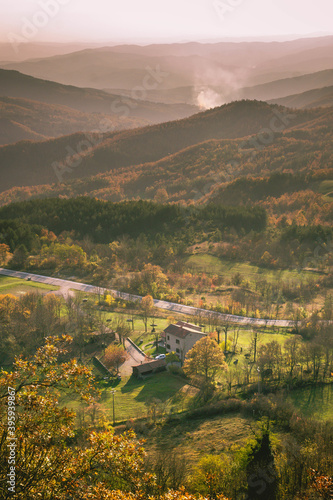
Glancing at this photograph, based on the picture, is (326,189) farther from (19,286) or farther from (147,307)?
(19,286)

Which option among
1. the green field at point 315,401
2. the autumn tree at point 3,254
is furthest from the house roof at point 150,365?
the autumn tree at point 3,254

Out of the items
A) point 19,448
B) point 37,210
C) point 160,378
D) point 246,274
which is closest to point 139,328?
point 160,378

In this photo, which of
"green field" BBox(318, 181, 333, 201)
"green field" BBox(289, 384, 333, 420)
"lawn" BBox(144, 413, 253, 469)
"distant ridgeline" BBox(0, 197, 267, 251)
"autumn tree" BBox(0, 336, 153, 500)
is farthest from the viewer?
"green field" BBox(318, 181, 333, 201)

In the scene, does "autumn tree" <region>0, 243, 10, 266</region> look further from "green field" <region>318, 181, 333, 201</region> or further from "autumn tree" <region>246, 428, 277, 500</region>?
"green field" <region>318, 181, 333, 201</region>

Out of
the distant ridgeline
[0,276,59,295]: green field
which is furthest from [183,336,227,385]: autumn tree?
the distant ridgeline

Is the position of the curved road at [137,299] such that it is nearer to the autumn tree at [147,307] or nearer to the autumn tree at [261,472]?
the autumn tree at [147,307]
